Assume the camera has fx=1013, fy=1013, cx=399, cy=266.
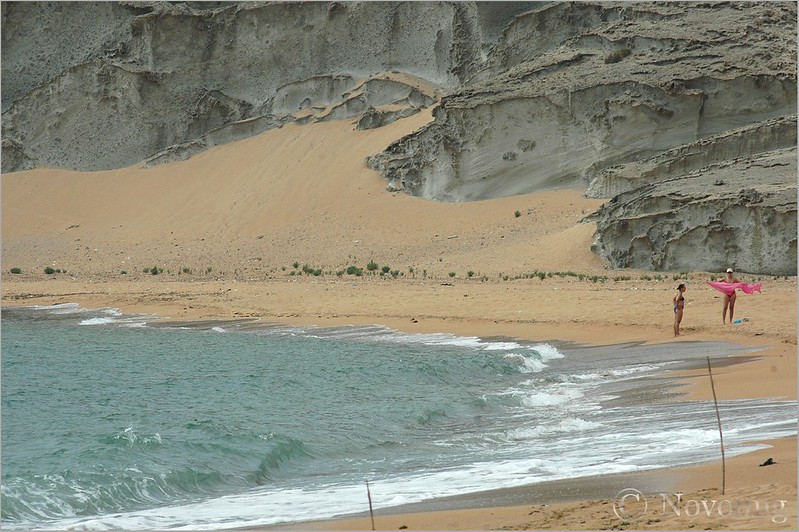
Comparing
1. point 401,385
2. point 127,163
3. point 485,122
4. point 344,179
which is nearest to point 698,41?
point 485,122

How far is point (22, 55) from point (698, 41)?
116 feet

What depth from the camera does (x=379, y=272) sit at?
28.1m

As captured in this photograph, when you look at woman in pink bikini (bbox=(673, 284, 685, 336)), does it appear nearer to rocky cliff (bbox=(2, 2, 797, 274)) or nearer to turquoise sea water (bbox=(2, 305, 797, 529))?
turquoise sea water (bbox=(2, 305, 797, 529))

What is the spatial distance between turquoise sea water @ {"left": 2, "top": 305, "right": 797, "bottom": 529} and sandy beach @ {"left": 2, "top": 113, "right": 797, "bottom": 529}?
724mm

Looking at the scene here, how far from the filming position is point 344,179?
39.5 meters

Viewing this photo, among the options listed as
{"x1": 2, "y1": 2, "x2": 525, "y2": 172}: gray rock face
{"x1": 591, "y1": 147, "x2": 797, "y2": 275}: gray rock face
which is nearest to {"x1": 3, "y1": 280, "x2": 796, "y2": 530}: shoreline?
{"x1": 591, "y1": 147, "x2": 797, "y2": 275}: gray rock face

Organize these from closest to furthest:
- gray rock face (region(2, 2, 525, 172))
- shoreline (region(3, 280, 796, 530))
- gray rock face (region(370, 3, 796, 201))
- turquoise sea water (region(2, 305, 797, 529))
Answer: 1. shoreline (region(3, 280, 796, 530))
2. turquoise sea water (region(2, 305, 797, 529))
3. gray rock face (region(370, 3, 796, 201))
4. gray rock face (region(2, 2, 525, 172))

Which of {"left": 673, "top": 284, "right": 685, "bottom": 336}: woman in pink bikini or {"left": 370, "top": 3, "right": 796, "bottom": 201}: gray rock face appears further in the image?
{"left": 370, "top": 3, "right": 796, "bottom": 201}: gray rock face

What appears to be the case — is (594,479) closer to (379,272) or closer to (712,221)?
(712,221)

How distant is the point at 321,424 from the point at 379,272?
1749 centimetres

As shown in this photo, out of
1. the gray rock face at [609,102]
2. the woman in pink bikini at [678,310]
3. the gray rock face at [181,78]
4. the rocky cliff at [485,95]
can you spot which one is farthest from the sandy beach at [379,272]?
the gray rock face at [181,78]

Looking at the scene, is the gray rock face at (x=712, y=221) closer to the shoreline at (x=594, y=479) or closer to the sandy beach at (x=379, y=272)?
the sandy beach at (x=379, y=272)

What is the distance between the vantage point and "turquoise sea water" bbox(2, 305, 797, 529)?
7.71 meters

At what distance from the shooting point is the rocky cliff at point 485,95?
80.1 ft
